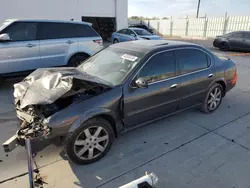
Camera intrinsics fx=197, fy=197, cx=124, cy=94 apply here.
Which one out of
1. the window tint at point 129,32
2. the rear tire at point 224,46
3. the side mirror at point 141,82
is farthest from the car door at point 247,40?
the side mirror at point 141,82

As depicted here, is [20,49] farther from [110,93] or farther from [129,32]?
[129,32]

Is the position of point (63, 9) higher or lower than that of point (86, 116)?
higher

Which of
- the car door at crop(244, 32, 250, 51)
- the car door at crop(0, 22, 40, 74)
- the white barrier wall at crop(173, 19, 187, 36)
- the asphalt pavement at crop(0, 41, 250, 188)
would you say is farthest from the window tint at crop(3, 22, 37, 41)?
the white barrier wall at crop(173, 19, 187, 36)

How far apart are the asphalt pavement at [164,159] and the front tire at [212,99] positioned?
294mm

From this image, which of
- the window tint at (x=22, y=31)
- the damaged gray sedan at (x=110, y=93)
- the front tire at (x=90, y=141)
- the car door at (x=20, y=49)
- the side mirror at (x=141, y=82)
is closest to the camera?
the damaged gray sedan at (x=110, y=93)

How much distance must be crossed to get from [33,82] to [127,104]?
1377 mm

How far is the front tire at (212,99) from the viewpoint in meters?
4.15

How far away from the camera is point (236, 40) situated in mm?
13750

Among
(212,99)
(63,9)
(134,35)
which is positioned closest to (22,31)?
(212,99)

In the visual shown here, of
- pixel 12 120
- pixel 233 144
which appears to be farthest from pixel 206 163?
pixel 12 120

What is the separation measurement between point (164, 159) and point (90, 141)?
110cm

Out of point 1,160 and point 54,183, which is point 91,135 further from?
point 1,160

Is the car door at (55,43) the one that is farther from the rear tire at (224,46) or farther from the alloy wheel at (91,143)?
the rear tire at (224,46)

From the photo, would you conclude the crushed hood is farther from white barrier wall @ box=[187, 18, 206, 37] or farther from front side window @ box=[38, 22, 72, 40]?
white barrier wall @ box=[187, 18, 206, 37]
